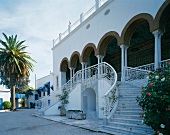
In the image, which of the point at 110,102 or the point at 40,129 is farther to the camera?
the point at 40,129

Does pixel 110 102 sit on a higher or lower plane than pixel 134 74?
lower

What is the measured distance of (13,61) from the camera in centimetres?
2523

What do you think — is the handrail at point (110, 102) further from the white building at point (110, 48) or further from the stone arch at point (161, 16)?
the stone arch at point (161, 16)

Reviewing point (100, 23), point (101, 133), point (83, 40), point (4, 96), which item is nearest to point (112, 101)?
point (101, 133)

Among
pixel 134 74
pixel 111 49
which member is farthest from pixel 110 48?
pixel 134 74

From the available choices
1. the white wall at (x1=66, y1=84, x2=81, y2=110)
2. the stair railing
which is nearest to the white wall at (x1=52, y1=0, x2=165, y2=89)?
the stair railing

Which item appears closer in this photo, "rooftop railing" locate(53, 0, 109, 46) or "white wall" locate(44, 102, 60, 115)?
"rooftop railing" locate(53, 0, 109, 46)

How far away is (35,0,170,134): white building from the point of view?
34.4 feet

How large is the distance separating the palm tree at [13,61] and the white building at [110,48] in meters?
7.96

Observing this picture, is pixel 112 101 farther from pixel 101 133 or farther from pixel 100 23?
pixel 100 23

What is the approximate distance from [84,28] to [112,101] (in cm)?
961

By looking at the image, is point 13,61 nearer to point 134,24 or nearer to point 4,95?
point 4,95

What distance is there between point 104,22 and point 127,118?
8.70m

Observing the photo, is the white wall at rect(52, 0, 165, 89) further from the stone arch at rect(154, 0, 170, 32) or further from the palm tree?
the palm tree
